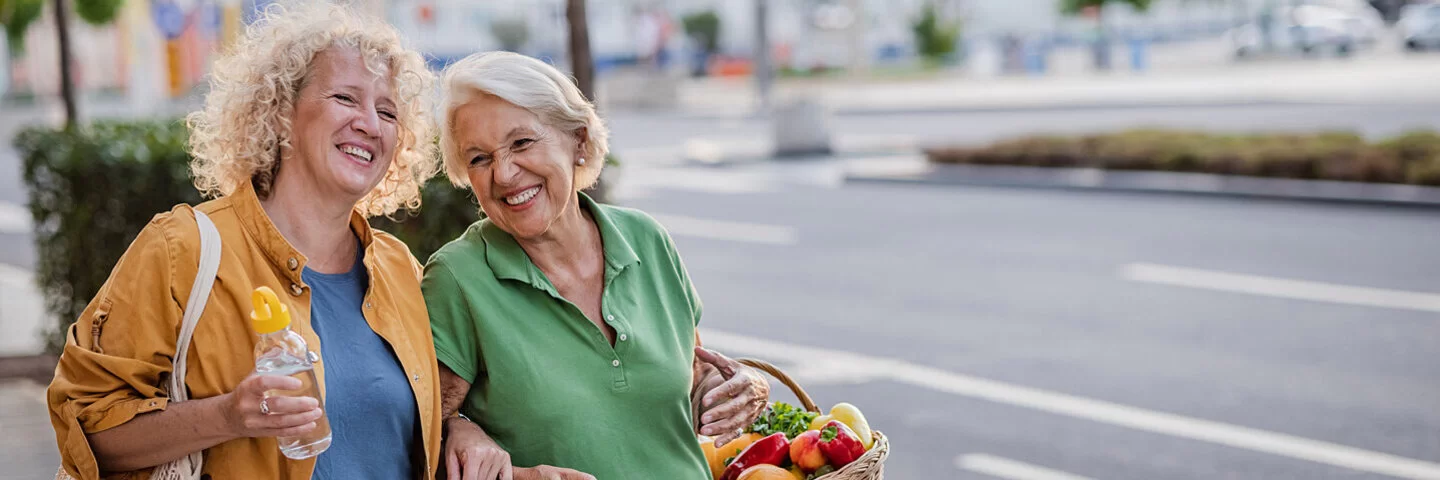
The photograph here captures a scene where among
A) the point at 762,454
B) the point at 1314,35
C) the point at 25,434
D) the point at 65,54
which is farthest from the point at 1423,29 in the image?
the point at 762,454

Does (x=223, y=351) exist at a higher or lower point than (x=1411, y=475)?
higher

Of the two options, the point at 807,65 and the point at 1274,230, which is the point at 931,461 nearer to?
the point at 1274,230

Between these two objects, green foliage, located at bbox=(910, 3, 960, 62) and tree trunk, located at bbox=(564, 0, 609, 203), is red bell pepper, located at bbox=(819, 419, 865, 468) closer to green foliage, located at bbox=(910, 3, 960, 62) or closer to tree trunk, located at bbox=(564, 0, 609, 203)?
tree trunk, located at bbox=(564, 0, 609, 203)

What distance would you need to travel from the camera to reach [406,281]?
9.25ft

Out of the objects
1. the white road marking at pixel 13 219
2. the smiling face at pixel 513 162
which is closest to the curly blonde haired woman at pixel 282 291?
the smiling face at pixel 513 162

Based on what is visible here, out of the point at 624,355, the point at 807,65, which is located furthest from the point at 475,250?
the point at 807,65

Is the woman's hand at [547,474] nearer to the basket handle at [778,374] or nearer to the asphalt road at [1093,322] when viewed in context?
the basket handle at [778,374]

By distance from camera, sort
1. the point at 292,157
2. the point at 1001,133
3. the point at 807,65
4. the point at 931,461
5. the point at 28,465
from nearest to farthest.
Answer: the point at 292,157, the point at 28,465, the point at 931,461, the point at 1001,133, the point at 807,65

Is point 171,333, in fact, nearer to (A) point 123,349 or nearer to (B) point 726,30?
(A) point 123,349

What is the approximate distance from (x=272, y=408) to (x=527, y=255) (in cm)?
74

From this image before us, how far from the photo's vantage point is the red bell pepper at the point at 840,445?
309 centimetres

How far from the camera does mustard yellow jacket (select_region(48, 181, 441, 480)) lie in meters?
2.40

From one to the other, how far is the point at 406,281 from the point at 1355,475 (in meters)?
4.62

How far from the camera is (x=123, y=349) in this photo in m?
2.41
